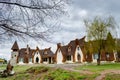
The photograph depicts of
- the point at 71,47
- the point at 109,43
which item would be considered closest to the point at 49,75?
the point at 109,43

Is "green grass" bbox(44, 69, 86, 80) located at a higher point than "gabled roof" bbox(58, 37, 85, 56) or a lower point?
lower

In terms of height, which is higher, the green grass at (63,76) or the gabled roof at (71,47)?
the gabled roof at (71,47)

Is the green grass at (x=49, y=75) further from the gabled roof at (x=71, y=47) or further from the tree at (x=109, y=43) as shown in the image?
the gabled roof at (x=71, y=47)

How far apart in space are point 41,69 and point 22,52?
63833 millimetres

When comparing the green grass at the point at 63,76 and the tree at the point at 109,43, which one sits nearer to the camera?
the green grass at the point at 63,76

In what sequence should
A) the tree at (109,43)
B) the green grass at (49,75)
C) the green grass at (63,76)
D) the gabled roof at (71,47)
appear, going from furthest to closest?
the gabled roof at (71,47)
the tree at (109,43)
the green grass at (49,75)
the green grass at (63,76)

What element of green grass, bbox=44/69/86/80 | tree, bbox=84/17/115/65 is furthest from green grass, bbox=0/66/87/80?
tree, bbox=84/17/115/65

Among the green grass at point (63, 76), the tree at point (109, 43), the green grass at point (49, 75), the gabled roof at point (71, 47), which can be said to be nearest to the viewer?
the green grass at point (63, 76)

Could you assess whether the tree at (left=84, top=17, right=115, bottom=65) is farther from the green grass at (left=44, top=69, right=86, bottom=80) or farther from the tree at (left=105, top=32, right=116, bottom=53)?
the green grass at (left=44, top=69, right=86, bottom=80)

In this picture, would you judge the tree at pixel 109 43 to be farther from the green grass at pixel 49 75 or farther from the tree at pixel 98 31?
the green grass at pixel 49 75

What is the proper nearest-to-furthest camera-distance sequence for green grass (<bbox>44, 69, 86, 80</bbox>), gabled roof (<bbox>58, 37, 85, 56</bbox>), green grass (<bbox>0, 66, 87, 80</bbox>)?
green grass (<bbox>44, 69, 86, 80</bbox>)
green grass (<bbox>0, 66, 87, 80</bbox>)
gabled roof (<bbox>58, 37, 85, 56</bbox>)

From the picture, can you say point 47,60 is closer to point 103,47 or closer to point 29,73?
point 103,47

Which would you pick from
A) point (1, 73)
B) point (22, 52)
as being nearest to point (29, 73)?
Result: point (1, 73)

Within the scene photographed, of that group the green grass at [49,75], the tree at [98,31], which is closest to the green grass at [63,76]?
the green grass at [49,75]
